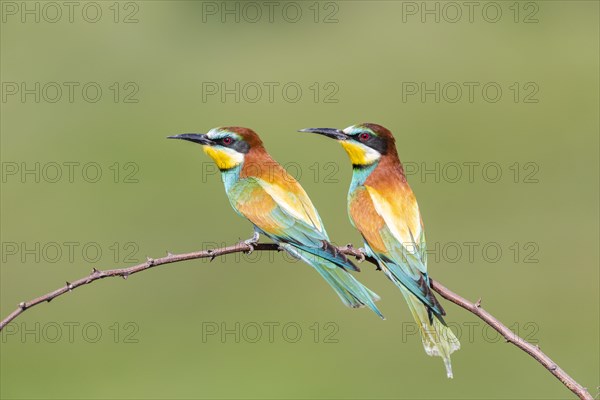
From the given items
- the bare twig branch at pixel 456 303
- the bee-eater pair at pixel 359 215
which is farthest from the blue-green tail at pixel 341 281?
the bare twig branch at pixel 456 303

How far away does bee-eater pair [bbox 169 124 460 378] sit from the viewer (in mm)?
1477

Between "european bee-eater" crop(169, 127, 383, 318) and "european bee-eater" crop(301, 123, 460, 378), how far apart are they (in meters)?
0.07

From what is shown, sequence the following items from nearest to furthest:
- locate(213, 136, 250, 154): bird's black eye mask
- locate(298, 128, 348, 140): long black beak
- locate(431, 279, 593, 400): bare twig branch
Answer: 1. locate(431, 279, 593, 400): bare twig branch
2. locate(298, 128, 348, 140): long black beak
3. locate(213, 136, 250, 154): bird's black eye mask

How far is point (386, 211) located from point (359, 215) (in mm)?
56

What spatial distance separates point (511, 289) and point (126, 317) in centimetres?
312

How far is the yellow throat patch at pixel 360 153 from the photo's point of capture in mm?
1517

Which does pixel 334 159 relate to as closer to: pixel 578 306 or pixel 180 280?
pixel 180 280

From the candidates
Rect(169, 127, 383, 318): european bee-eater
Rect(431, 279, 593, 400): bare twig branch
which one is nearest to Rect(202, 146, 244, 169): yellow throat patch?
Rect(169, 127, 383, 318): european bee-eater

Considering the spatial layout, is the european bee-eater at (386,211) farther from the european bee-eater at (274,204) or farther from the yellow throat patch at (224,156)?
the yellow throat patch at (224,156)

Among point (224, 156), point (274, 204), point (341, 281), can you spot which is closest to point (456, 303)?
point (341, 281)

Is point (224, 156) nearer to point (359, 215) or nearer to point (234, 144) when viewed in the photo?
point (234, 144)

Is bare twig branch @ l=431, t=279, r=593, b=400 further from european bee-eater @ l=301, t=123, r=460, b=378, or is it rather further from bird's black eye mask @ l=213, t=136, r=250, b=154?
bird's black eye mask @ l=213, t=136, r=250, b=154

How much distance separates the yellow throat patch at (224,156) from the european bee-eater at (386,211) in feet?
0.86

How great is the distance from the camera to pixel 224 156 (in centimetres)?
174
